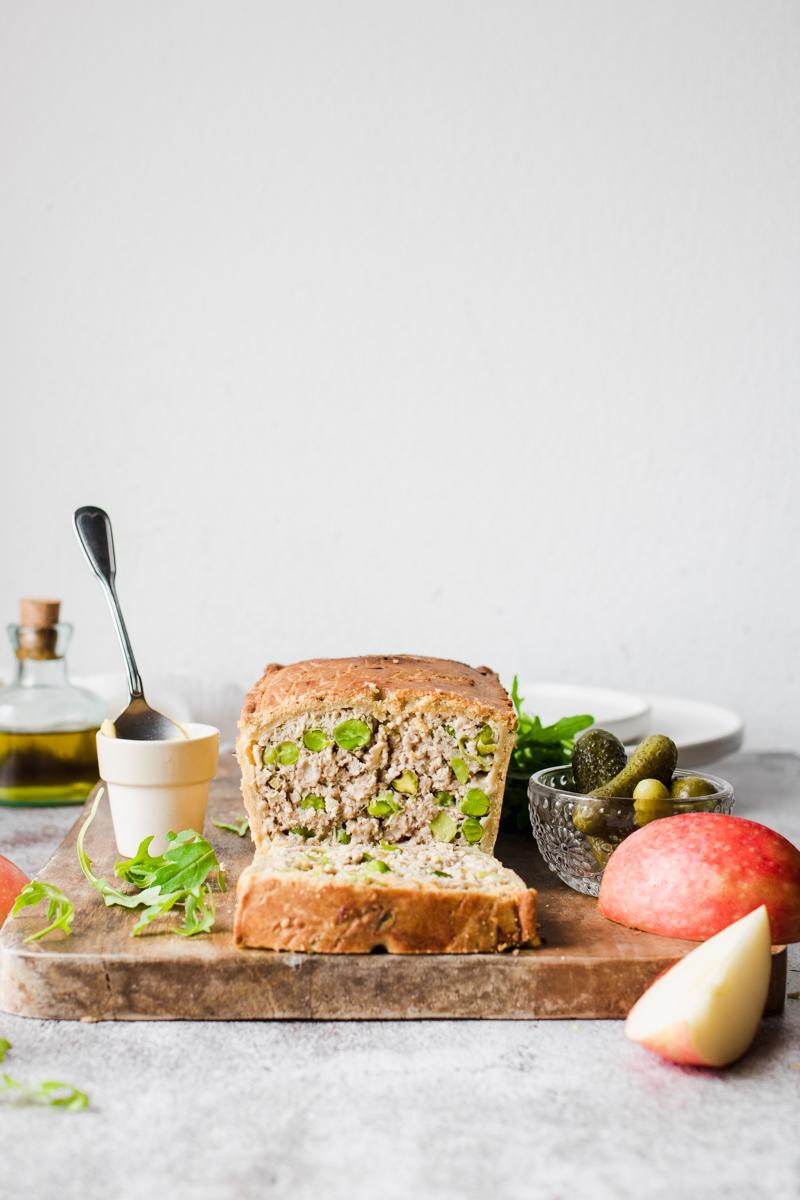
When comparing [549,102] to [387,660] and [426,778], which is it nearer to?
[387,660]

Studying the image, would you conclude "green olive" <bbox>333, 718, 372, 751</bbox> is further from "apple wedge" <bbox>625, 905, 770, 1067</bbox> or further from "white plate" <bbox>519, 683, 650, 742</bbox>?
"white plate" <bbox>519, 683, 650, 742</bbox>

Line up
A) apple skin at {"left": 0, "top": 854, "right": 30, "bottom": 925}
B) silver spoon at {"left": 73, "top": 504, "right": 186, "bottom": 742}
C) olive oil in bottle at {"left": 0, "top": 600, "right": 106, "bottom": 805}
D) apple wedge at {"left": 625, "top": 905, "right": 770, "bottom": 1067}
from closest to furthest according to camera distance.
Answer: apple wedge at {"left": 625, "top": 905, "right": 770, "bottom": 1067}, apple skin at {"left": 0, "top": 854, "right": 30, "bottom": 925}, silver spoon at {"left": 73, "top": 504, "right": 186, "bottom": 742}, olive oil in bottle at {"left": 0, "top": 600, "right": 106, "bottom": 805}

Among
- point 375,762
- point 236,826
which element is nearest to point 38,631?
point 236,826

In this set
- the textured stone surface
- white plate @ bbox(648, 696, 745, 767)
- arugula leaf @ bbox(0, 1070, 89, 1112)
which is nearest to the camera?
the textured stone surface

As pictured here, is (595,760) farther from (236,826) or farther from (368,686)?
(236,826)

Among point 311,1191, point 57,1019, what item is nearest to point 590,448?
point 57,1019

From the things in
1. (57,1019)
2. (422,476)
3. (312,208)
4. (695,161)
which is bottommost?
(57,1019)

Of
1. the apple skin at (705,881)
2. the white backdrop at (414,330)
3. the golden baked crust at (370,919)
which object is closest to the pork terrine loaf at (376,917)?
the golden baked crust at (370,919)

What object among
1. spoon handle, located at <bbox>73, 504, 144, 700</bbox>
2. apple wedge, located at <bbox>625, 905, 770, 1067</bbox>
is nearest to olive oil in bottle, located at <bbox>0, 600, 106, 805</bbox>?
spoon handle, located at <bbox>73, 504, 144, 700</bbox>
